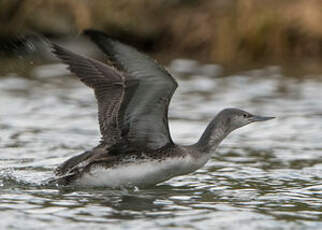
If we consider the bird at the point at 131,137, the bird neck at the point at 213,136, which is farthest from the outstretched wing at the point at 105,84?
the bird neck at the point at 213,136

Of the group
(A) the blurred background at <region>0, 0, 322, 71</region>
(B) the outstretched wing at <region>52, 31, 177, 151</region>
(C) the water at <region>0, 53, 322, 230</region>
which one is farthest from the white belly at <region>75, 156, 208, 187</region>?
(A) the blurred background at <region>0, 0, 322, 71</region>

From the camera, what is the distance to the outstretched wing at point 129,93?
7.98m

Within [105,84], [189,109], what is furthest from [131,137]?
[189,109]

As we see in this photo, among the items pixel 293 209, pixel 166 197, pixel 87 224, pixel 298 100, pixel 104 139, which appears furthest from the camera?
pixel 298 100

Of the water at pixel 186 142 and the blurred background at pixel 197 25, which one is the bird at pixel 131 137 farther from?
the blurred background at pixel 197 25

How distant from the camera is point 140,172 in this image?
878 cm

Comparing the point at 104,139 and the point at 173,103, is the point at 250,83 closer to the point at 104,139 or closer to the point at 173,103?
the point at 173,103

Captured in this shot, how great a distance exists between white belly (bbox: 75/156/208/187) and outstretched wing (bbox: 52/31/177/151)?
256 millimetres

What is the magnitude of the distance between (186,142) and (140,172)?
127 inches

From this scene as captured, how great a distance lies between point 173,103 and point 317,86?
2.77 metres

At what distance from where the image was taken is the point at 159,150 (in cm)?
887

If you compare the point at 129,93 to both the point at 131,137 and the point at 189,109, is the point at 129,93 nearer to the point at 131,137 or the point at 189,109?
the point at 131,137

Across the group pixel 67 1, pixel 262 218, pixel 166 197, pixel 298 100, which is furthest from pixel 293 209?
pixel 67 1

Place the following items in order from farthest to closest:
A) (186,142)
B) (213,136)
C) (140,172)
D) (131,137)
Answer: (186,142)
(213,136)
(131,137)
(140,172)
